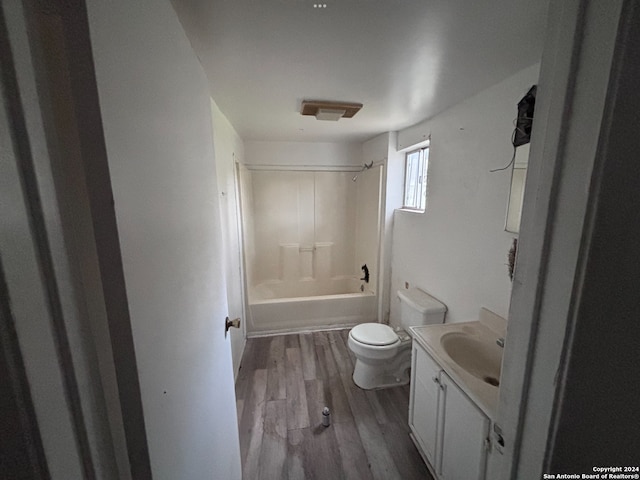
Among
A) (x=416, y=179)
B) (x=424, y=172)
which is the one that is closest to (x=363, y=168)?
(x=416, y=179)

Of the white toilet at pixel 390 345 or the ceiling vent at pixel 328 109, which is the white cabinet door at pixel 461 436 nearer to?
the white toilet at pixel 390 345

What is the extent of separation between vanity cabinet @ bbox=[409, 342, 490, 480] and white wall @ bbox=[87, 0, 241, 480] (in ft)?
3.40

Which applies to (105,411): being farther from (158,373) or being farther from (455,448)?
(455,448)

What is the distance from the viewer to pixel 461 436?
1.14m

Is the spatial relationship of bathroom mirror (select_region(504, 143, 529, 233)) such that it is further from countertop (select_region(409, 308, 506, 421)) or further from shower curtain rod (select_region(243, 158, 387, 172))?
shower curtain rod (select_region(243, 158, 387, 172))

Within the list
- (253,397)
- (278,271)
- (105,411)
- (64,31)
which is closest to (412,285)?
(253,397)

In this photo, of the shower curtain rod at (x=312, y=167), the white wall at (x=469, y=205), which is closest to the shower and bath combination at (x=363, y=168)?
the shower curtain rod at (x=312, y=167)

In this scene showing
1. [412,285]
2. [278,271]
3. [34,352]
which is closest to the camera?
[34,352]

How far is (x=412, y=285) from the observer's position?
7.83 ft

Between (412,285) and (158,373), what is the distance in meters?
2.23

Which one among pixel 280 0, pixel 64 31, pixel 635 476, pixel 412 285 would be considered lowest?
pixel 412 285

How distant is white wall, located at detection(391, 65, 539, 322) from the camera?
1.41 metres

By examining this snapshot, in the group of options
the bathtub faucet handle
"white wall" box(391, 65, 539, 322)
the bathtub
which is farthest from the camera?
the bathtub faucet handle

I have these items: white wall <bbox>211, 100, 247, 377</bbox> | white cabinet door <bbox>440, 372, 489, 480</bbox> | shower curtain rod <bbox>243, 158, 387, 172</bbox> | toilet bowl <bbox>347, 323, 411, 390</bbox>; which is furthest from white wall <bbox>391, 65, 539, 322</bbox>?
white wall <bbox>211, 100, 247, 377</bbox>
